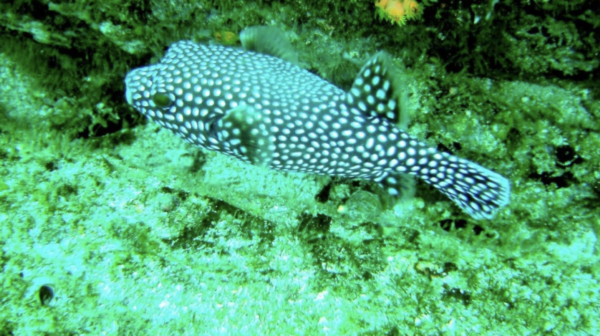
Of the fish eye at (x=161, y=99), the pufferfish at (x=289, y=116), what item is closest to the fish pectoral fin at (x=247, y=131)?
the pufferfish at (x=289, y=116)

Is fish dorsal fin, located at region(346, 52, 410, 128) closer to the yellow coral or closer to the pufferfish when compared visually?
the pufferfish

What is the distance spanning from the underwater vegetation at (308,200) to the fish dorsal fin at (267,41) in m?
0.14

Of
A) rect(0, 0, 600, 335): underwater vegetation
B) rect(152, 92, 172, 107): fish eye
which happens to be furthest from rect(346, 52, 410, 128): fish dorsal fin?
rect(152, 92, 172, 107): fish eye

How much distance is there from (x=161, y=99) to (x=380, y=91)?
1992 mm

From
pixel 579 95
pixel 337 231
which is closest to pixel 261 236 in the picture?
pixel 337 231

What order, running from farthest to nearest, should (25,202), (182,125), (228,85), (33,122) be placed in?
1. (33,122)
2. (25,202)
3. (182,125)
4. (228,85)

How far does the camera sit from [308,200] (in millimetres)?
3783

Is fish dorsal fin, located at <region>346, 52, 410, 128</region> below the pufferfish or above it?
above

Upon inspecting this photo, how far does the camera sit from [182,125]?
10.1ft

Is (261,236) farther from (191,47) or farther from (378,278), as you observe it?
(191,47)

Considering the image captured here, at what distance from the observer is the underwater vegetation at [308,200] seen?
3.02 metres

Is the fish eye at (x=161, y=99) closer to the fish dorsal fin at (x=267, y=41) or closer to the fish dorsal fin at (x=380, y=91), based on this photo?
the fish dorsal fin at (x=267, y=41)

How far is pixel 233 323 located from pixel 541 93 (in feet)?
12.1

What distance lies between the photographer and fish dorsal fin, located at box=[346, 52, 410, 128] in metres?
2.88
